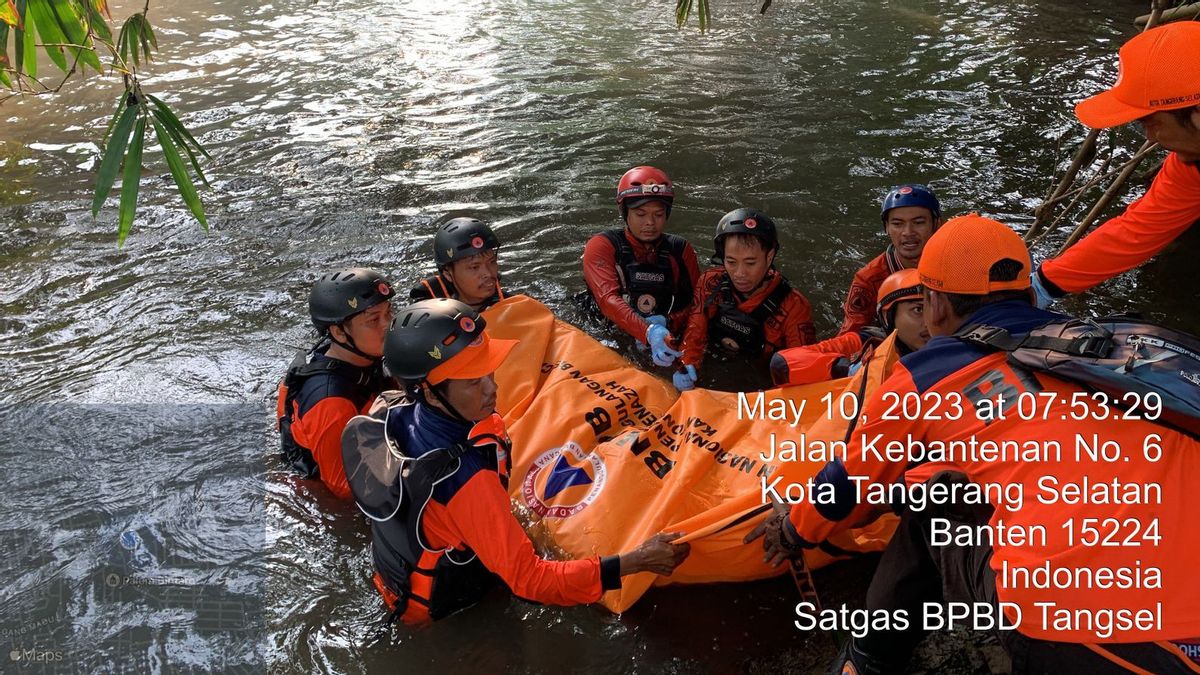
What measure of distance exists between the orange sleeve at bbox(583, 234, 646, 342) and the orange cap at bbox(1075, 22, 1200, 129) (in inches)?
Result: 115

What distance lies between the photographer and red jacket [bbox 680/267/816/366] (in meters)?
5.07

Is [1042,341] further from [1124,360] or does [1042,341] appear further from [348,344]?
[348,344]

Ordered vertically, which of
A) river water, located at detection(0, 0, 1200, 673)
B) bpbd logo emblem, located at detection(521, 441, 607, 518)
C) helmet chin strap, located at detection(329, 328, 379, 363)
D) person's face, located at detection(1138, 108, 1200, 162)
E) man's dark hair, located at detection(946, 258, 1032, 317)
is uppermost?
person's face, located at detection(1138, 108, 1200, 162)

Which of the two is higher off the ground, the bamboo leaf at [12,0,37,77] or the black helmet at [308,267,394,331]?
the bamboo leaf at [12,0,37,77]

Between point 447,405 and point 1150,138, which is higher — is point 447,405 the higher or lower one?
the lower one

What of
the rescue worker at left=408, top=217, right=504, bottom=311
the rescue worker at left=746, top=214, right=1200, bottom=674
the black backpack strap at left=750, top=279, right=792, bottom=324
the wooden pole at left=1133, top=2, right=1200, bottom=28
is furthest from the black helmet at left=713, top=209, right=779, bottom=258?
the wooden pole at left=1133, top=2, right=1200, bottom=28

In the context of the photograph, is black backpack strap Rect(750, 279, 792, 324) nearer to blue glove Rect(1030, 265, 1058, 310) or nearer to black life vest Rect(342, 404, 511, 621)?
blue glove Rect(1030, 265, 1058, 310)

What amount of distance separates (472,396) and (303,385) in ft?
4.94

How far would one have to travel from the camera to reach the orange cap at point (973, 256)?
2490 mm

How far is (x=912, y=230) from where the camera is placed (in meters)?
4.67

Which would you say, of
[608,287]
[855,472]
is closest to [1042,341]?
[855,472]

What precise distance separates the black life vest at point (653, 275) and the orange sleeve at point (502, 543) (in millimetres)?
2940

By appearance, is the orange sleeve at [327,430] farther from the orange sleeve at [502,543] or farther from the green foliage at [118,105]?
the orange sleeve at [502,543]

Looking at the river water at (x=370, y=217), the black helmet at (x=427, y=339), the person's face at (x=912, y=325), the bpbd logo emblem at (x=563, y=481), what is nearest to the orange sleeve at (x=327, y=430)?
the river water at (x=370, y=217)
